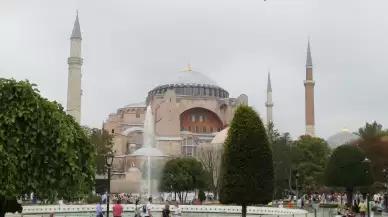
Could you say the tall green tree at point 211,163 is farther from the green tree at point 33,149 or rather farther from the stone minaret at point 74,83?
the green tree at point 33,149

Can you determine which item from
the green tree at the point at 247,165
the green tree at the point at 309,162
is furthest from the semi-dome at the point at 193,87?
→ the green tree at the point at 247,165

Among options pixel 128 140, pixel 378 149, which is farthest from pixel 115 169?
pixel 378 149

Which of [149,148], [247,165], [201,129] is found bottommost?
[247,165]

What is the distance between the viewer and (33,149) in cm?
1105

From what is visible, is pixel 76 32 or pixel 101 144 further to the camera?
pixel 76 32

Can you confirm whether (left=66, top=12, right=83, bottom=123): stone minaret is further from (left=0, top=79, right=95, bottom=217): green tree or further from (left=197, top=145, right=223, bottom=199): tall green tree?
(left=0, top=79, right=95, bottom=217): green tree

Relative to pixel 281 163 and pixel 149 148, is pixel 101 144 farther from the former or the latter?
pixel 281 163

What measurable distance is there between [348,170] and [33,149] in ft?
66.3

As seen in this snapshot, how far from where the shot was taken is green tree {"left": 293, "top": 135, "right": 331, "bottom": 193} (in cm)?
4212

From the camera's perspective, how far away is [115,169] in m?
55.3

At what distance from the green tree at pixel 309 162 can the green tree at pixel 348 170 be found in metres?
11.7

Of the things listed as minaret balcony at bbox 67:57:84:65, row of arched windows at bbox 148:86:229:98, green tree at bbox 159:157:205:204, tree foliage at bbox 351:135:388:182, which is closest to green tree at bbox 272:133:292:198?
green tree at bbox 159:157:205:204

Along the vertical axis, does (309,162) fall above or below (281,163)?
above

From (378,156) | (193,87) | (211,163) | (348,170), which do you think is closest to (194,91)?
(193,87)
